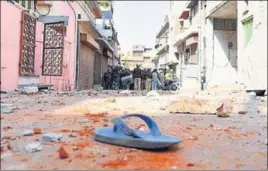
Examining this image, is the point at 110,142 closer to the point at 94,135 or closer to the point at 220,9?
the point at 94,135

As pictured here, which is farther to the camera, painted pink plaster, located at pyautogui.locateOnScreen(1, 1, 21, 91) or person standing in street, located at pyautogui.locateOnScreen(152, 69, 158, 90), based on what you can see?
person standing in street, located at pyautogui.locateOnScreen(152, 69, 158, 90)

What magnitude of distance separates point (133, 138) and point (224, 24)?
10.3 m

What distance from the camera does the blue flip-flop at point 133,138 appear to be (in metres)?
1.77

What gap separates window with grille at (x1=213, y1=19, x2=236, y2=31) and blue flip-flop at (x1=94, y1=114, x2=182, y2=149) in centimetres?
1010

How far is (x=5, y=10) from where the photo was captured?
1.63 meters

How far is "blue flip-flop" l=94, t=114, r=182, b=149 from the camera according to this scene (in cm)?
177

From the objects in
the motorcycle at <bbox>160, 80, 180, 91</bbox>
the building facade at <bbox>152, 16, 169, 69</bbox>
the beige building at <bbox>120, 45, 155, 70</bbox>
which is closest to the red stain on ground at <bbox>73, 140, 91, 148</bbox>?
the motorcycle at <bbox>160, 80, 180, 91</bbox>

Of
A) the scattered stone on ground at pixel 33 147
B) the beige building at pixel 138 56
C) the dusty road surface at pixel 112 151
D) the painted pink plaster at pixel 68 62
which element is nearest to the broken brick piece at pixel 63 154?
the dusty road surface at pixel 112 151

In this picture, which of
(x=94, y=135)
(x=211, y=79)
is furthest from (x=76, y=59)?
(x=94, y=135)

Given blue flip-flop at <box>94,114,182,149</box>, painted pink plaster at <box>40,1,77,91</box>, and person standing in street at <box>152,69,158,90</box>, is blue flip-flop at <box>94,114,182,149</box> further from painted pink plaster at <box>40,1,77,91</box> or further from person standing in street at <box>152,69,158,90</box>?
person standing in street at <box>152,69,158,90</box>

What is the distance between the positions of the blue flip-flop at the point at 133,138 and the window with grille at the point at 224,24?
10104 millimetres

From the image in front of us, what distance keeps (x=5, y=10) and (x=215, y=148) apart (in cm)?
143

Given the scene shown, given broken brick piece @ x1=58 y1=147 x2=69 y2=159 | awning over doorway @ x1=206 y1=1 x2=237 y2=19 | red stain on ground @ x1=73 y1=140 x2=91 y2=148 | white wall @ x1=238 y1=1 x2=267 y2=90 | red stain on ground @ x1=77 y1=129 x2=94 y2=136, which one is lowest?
broken brick piece @ x1=58 y1=147 x2=69 y2=159

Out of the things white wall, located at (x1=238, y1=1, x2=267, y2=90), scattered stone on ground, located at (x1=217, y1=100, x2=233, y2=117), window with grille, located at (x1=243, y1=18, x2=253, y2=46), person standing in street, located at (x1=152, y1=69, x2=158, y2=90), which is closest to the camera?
scattered stone on ground, located at (x1=217, y1=100, x2=233, y2=117)
